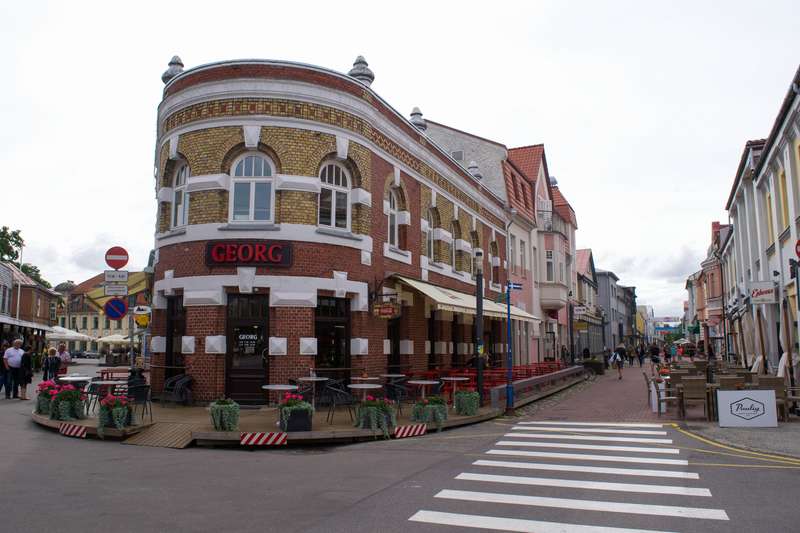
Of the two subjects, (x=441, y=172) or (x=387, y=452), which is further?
(x=441, y=172)

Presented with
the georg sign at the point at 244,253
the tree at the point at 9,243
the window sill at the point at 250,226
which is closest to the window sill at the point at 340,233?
the window sill at the point at 250,226

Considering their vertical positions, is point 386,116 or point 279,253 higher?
point 386,116

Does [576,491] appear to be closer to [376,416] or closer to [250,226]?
[376,416]

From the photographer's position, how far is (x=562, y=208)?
46.0 meters

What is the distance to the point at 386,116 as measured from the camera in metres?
19.2

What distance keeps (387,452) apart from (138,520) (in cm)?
516

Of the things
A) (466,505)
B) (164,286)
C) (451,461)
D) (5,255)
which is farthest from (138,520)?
(5,255)

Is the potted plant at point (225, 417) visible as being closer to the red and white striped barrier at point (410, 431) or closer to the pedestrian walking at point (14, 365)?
the red and white striped barrier at point (410, 431)

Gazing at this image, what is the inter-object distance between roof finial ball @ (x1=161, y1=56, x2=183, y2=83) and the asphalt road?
10273 mm

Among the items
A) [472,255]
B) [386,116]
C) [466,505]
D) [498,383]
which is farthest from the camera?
[472,255]

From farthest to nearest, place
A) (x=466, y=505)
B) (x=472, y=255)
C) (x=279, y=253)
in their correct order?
1. (x=472, y=255)
2. (x=279, y=253)
3. (x=466, y=505)

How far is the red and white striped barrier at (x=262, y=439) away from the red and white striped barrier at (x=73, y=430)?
11.2 ft

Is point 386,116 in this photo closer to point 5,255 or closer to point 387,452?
point 387,452

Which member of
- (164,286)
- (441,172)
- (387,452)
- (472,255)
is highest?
(441,172)
